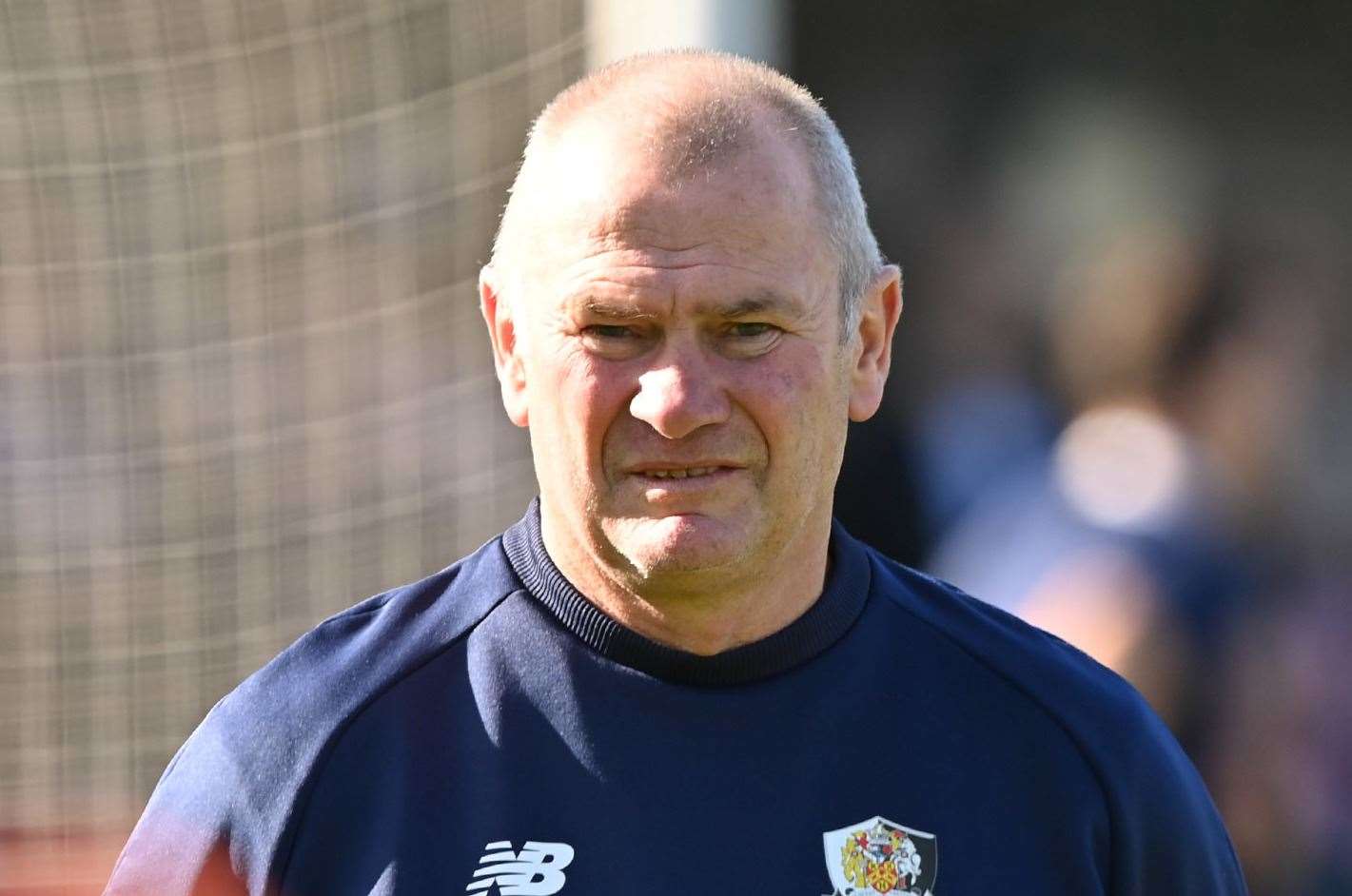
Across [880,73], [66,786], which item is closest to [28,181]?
[66,786]

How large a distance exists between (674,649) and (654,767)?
0.45 feet

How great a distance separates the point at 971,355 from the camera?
5.05 m

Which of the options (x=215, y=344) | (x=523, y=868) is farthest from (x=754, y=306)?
(x=215, y=344)

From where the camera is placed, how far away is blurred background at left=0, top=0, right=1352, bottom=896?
12.3 ft

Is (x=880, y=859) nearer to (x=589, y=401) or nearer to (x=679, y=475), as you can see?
(x=679, y=475)

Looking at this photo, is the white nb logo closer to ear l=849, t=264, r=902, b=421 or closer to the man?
the man

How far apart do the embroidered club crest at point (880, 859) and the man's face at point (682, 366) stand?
0.30 m

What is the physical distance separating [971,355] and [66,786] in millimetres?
2594

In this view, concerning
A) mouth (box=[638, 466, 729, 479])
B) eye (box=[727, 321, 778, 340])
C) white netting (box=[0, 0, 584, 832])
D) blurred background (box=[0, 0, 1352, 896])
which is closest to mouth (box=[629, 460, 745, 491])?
mouth (box=[638, 466, 729, 479])

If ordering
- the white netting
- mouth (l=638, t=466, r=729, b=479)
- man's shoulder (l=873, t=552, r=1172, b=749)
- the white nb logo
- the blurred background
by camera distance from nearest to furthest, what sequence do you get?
the white nb logo
mouth (l=638, t=466, r=729, b=479)
man's shoulder (l=873, t=552, r=1172, b=749)
the blurred background
the white netting

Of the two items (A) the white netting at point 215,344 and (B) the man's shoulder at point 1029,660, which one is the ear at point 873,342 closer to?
(B) the man's shoulder at point 1029,660

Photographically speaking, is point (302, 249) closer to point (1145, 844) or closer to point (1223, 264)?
point (1223, 264)

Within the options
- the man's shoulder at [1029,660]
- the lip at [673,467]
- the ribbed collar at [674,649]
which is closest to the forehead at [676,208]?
the lip at [673,467]

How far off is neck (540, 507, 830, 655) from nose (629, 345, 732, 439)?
16cm
